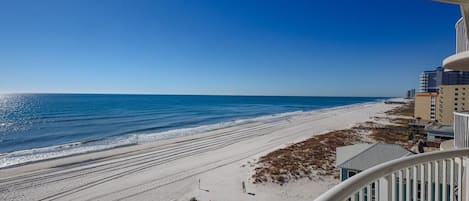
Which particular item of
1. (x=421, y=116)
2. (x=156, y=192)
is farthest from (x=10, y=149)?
(x=421, y=116)

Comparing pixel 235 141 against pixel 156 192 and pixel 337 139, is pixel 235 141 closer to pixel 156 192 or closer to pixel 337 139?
pixel 337 139

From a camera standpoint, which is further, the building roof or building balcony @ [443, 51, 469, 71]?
the building roof

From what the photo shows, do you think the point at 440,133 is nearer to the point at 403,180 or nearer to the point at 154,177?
the point at 154,177

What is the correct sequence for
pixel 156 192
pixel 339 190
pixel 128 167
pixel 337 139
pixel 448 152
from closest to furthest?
pixel 339 190, pixel 448 152, pixel 156 192, pixel 128 167, pixel 337 139

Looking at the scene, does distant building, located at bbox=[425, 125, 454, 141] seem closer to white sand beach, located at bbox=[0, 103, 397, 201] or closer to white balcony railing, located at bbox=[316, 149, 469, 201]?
white sand beach, located at bbox=[0, 103, 397, 201]

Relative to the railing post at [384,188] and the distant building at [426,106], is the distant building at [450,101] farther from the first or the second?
the railing post at [384,188]

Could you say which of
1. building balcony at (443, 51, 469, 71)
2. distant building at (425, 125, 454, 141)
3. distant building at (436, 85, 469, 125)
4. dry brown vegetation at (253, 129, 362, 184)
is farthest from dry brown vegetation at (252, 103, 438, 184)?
distant building at (436, 85, 469, 125)

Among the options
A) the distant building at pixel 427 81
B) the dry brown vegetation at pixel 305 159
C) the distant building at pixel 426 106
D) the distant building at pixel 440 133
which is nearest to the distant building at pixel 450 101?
the distant building at pixel 426 106
